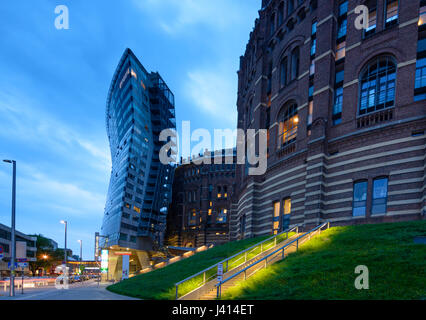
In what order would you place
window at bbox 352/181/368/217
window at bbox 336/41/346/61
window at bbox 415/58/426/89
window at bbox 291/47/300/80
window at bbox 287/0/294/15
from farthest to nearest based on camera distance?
window at bbox 287/0/294/15 → window at bbox 291/47/300/80 → window at bbox 336/41/346/61 → window at bbox 352/181/368/217 → window at bbox 415/58/426/89

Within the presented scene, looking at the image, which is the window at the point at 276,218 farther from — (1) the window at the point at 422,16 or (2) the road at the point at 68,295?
(1) the window at the point at 422,16

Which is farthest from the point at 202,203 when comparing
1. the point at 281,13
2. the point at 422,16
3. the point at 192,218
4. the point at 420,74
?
the point at 422,16

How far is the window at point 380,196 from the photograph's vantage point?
23219mm

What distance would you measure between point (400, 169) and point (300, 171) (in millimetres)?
8538

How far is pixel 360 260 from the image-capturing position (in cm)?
1398

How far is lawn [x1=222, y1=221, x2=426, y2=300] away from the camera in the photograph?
11.5 metres

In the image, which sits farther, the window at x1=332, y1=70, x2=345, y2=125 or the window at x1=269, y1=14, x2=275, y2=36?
the window at x1=269, y1=14, x2=275, y2=36

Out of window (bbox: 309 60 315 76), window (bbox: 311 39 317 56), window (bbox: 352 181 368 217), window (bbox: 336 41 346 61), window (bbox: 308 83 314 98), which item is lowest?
window (bbox: 352 181 368 217)

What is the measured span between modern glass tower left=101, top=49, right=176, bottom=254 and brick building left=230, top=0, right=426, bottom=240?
53981 mm

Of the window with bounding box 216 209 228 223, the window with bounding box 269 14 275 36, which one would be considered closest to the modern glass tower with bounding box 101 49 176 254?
the window with bounding box 216 209 228 223

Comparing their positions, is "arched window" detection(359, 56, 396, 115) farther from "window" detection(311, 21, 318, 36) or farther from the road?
the road

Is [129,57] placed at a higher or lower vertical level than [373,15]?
higher
